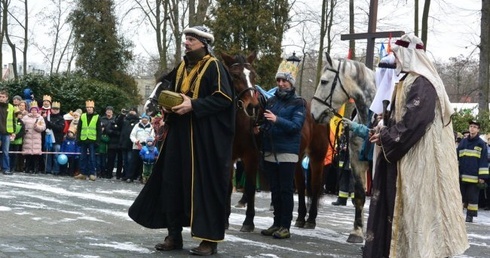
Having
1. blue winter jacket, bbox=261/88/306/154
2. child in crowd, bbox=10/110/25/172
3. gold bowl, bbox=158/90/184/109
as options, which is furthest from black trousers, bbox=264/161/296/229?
child in crowd, bbox=10/110/25/172

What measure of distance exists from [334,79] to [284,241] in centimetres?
213

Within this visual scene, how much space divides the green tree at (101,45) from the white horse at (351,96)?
32.4 meters

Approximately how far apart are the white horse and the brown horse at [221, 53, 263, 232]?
2.70ft

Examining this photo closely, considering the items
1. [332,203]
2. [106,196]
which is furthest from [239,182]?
[106,196]

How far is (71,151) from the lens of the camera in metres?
20.5

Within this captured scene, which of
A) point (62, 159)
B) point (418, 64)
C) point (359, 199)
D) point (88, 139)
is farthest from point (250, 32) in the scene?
point (418, 64)

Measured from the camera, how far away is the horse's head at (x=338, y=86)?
956 centimetres

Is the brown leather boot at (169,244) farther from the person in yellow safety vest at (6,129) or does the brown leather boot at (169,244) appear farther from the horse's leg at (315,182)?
the person in yellow safety vest at (6,129)

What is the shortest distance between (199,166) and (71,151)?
13.6m

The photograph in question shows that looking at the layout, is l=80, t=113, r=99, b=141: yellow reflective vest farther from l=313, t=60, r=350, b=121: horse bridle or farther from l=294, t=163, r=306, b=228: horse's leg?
l=313, t=60, r=350, b=121: horse bridle

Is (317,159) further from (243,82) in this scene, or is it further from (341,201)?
(341,201)

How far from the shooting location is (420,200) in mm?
6516

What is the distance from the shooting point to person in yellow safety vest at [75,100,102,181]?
19.5 m

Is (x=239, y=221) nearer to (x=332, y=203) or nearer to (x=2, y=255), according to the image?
(x=2, y=255)
